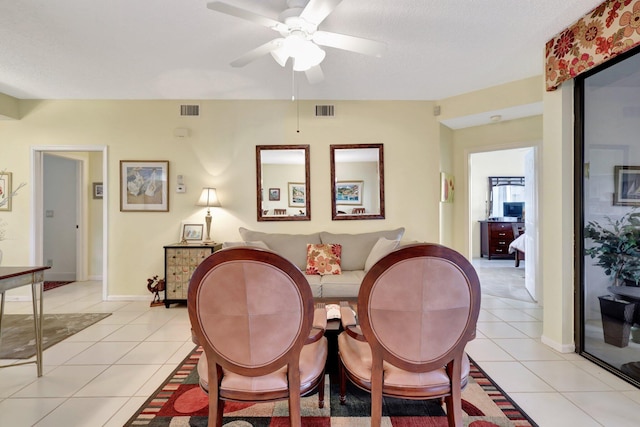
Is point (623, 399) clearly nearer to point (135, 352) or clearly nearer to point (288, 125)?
point (135, 352)

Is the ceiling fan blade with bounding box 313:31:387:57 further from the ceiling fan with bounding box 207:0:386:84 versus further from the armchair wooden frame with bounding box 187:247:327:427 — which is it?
the armchair wooden frame with bounding box 187:247:327:427

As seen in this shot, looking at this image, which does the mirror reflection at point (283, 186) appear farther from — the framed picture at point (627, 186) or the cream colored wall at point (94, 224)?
the cream colored wall at point (94, 224)

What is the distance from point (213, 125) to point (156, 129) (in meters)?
0.78

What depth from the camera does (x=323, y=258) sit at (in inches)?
141

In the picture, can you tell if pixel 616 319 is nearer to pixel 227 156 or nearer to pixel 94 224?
pixel 227 156

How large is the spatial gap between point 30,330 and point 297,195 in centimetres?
319

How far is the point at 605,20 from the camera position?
2.13m

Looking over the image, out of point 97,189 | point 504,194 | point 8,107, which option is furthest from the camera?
point 504,194

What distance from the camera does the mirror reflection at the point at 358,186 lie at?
4.07m

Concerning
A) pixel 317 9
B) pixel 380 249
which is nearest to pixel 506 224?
pixel 380 249

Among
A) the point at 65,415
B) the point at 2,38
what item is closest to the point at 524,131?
the point at 65,415

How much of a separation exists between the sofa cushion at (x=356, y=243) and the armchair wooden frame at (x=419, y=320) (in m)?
2.38

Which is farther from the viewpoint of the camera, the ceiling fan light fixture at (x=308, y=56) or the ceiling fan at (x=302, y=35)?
the ceiling fan light fixture at (x=308, y=56)

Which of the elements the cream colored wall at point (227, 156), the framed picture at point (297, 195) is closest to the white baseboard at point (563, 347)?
the cream colored wall at point (227, 156)
